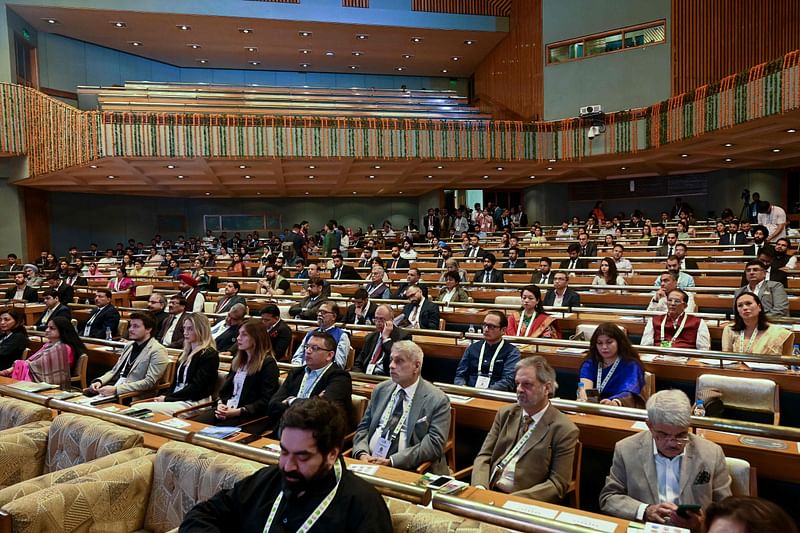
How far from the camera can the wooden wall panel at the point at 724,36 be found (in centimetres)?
1355

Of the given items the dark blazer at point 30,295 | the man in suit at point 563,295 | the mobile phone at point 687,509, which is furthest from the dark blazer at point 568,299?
the dark blazer at point 30,295

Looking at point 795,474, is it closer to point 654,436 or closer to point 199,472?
point 654,436

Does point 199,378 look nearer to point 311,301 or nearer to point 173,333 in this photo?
point 173,333

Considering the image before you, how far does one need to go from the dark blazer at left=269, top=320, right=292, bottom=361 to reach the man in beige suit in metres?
3.23

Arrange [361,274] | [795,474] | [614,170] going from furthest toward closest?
1. [614,170]
2. [361,274]
3. [795,474]

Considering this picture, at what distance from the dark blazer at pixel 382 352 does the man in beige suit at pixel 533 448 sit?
2099 millimetres

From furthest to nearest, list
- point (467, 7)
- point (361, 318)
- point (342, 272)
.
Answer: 1. point (467, 7)
2. point (342, 272)
3. point (361, 318)

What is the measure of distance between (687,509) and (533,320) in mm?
3396

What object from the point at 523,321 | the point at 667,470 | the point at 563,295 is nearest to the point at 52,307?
the point at 523,321

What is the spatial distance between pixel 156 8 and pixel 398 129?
7274 mm

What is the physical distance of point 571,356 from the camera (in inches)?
175

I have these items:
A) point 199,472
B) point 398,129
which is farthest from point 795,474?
point 398,129

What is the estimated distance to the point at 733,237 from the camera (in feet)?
34.0

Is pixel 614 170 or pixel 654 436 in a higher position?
pixel 614 170
